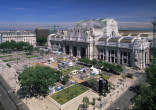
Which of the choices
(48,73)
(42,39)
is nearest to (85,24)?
(42,39)

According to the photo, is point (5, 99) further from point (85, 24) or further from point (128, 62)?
point (85, 24)

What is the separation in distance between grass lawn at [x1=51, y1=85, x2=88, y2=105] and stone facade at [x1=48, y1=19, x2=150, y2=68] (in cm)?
3851

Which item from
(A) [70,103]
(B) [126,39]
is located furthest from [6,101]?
(B) [126,39]

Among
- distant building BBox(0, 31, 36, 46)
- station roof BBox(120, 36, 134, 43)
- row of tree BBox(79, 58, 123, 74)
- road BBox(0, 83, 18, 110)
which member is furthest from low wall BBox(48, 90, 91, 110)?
distant building BBox(0, 31, 36, 46)

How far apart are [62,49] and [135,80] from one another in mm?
76370

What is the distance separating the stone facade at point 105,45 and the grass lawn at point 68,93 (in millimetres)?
38510

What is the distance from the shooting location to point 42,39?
164500 mm

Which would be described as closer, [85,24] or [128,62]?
[128,62]

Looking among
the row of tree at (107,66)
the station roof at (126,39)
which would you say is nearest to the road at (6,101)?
the row of tree at (107,66)

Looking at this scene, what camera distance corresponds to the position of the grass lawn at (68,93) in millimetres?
41344

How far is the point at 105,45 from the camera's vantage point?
3378 inches

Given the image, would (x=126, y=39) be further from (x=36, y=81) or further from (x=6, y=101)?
(x=6, y=101)

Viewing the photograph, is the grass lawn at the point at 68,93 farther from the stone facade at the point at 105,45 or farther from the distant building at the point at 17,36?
the distant building at the point at 17,36

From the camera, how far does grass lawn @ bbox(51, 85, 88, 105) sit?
41.3 metres
